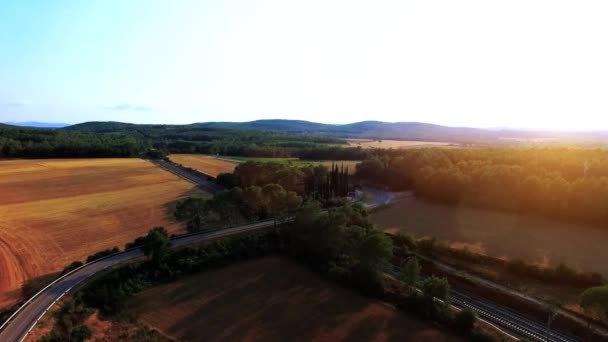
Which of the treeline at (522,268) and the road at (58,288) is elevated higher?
the road at (58,288)

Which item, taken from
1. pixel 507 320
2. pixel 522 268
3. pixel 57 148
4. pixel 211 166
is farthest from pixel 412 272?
pixel 57 148

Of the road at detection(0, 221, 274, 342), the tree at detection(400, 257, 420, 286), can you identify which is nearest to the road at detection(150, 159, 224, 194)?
the road at detection(0, 221, 274, 342)

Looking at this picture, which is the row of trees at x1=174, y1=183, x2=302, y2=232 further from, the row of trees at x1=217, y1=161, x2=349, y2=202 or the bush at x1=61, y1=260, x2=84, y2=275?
the bush at x1=61, y1=260, x2=84, y2=275

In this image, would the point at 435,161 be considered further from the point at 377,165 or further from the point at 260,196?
the point at 260,196

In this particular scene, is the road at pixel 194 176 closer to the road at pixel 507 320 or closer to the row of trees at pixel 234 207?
the row of trees at pixel 234 207

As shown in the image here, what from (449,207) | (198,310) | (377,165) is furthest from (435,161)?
(198,310)

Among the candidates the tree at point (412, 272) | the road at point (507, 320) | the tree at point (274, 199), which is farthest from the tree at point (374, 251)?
the tree at point (274, 199)

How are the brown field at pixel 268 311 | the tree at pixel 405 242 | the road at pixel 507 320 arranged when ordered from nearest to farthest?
the brown field at pixel 268 311
the road at pixel 507 320
the tree at pixel 405 242
